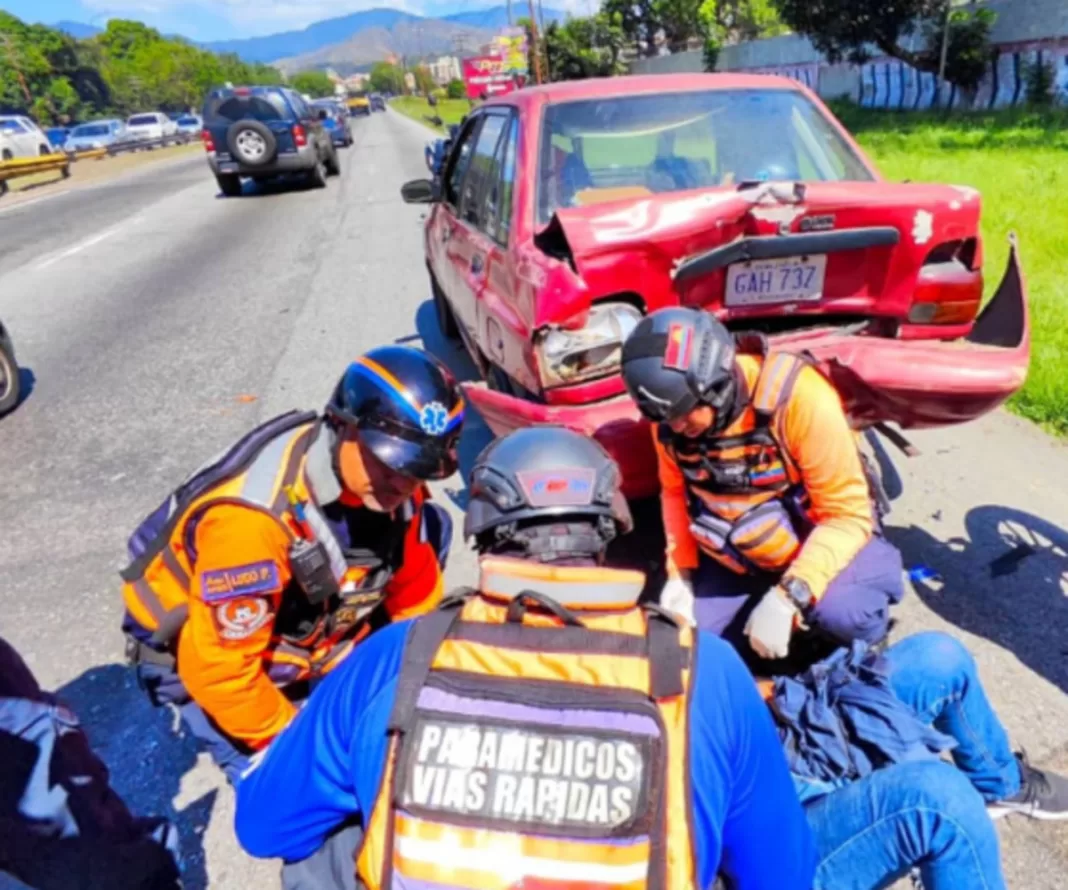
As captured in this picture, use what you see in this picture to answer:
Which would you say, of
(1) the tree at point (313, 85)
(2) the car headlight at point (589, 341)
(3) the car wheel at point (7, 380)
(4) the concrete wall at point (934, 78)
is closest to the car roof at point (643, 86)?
(2) the car headlight at point (589, 341)

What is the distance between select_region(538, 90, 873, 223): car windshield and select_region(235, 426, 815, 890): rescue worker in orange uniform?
280cm

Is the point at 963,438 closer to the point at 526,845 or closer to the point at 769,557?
the point at 769,557

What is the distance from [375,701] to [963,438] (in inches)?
172

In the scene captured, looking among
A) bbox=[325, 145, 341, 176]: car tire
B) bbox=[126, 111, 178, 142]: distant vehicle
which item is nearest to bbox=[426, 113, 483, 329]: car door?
bbox=[325, 145, 341, 176]: car tire

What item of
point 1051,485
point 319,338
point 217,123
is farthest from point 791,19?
point 1051,485

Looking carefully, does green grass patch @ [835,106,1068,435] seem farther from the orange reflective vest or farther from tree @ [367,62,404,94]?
tree @ [367,62,404,94]

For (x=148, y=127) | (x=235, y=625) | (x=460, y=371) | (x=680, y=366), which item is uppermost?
(x=680, y=366)

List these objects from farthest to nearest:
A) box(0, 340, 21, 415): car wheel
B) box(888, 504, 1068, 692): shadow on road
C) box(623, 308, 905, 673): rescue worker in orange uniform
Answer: box(0, 340, 21, 415): car wheel → box(888, 504, 1068, 692): shadow on road → box(623, 308, 905, 673): rescue worker in orange uniform

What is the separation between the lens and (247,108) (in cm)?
1689

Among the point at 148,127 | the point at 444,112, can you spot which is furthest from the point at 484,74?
the point at 148,127

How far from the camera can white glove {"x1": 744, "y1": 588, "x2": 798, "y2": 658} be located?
2496mm

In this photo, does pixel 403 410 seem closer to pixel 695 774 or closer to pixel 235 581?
pixel 235 581

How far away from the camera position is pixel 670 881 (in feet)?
4.02

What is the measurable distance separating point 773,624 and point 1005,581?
5.09ft
